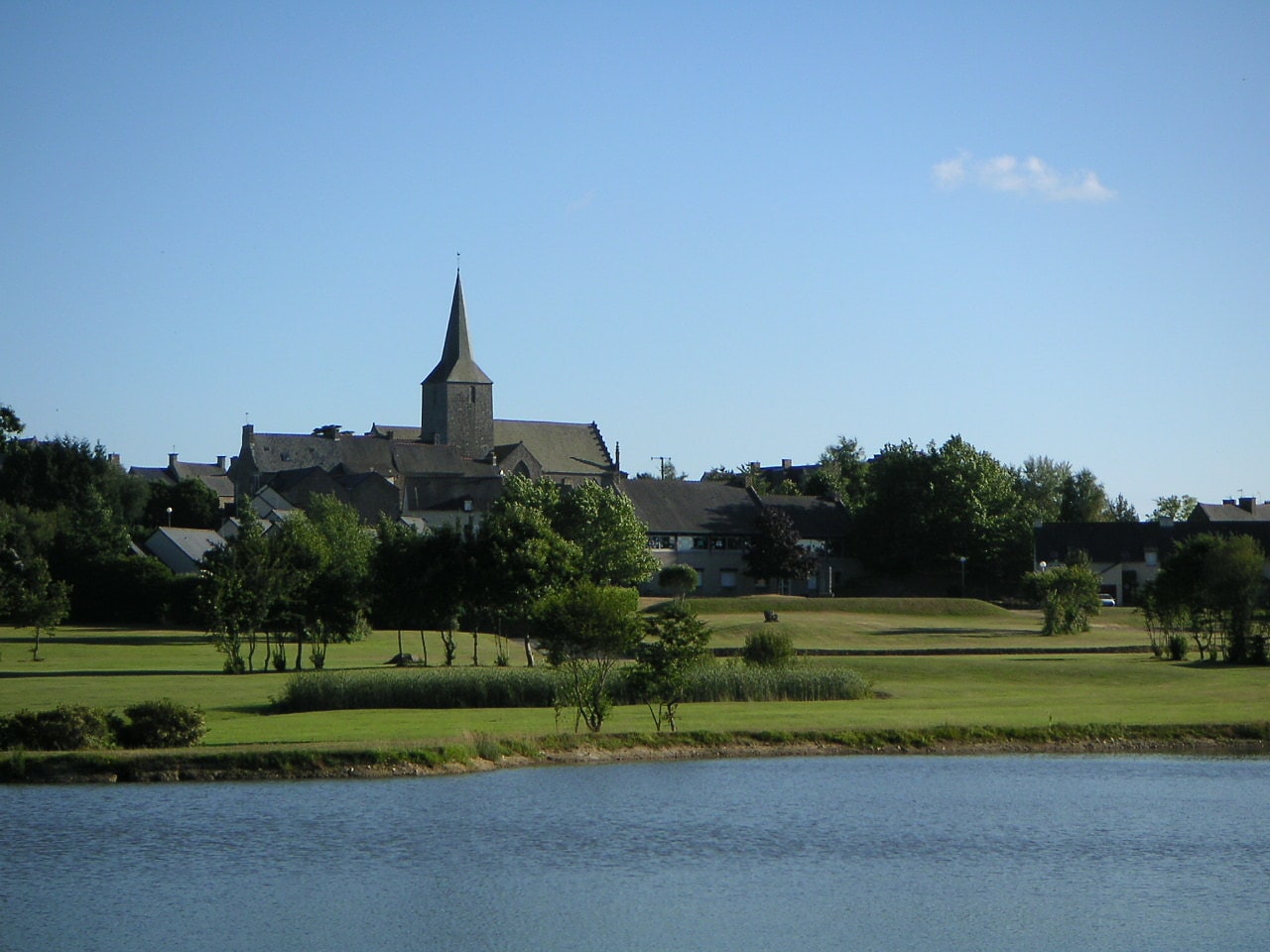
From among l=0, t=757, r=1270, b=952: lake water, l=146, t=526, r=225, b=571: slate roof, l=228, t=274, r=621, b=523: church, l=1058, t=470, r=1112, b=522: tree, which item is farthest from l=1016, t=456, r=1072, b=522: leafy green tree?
l=0, t=757, r=1270, b=952: lake water

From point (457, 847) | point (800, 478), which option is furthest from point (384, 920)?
point (800, 478)

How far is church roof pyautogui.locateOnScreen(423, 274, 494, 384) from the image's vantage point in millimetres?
149500

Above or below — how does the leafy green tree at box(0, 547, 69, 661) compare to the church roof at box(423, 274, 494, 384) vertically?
below

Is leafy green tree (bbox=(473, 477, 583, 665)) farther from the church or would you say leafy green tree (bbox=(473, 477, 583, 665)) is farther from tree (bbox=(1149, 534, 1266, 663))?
the church

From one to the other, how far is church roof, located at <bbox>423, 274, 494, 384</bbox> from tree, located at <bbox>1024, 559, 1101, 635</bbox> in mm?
82383

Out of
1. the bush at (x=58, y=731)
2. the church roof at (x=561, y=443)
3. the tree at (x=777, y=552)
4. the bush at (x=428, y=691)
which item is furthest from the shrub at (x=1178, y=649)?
the church roof at (x=561, y=443)

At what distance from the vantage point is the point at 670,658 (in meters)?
34.7

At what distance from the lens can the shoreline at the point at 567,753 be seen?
2900 centimetres

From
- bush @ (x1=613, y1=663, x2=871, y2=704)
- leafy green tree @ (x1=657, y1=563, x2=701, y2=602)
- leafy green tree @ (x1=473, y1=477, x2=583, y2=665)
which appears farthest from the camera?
leafy green tree @ (x1=657, y1=563, x2=701, y2=602)

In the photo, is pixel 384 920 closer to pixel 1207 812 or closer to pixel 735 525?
pixel 1207 812

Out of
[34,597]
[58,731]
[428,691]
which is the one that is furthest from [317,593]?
[58,731]

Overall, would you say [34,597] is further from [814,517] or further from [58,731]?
[814,517]

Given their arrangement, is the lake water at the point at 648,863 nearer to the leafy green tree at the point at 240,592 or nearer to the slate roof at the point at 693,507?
the leafy green tree at the point at 240,592

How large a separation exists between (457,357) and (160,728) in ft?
398
